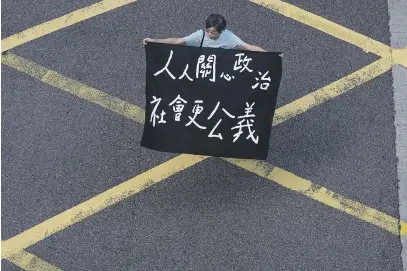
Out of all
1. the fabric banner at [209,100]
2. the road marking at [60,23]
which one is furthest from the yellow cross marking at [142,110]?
the fabric banner at [209,100]

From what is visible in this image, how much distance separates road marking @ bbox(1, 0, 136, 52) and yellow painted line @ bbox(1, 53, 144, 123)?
0.19 metres

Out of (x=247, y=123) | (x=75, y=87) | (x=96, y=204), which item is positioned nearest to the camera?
(x=247, y=123)

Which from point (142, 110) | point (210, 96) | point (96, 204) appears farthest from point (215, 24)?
point (96, 204)

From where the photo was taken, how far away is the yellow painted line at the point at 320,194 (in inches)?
231

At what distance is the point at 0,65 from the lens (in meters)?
6.71

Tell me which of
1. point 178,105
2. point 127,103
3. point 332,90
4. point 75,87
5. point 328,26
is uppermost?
point 178,105

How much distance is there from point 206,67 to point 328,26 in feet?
7.00

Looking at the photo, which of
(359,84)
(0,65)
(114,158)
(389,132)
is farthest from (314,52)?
(0,65)

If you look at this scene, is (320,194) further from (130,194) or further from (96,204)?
(96,204)

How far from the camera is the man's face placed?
5.35 metres

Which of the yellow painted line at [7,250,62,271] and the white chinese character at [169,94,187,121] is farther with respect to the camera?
the yellow painted line at [7,250,62,271]

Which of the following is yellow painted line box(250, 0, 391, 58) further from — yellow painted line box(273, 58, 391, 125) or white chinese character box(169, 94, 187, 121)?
white chinese character box(169, 94, 187, 121)

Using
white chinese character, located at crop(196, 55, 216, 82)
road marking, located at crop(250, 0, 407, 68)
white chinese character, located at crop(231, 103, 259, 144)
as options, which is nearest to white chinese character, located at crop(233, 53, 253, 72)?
white chinese character, located at crop(196, 55, 216, 82)

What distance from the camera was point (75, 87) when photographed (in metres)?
6.55
